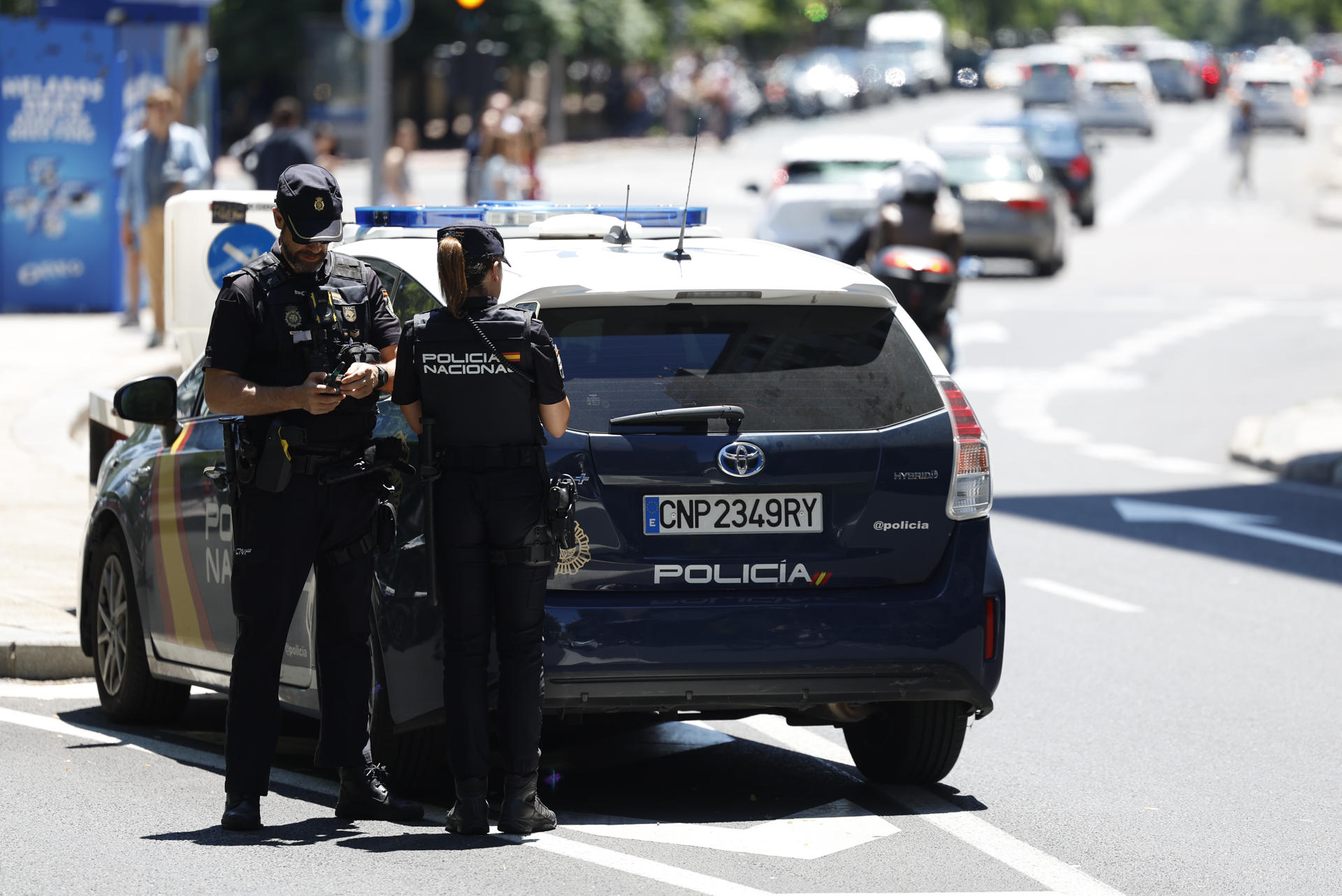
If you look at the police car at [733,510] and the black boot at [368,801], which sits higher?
the police car at [733,510]

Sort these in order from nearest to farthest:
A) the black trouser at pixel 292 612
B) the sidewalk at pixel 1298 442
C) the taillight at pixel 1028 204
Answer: the black trouser at pixel 292 612 → the sidewalk at pixel 1298 442 → the taillight at pixel 1028 204

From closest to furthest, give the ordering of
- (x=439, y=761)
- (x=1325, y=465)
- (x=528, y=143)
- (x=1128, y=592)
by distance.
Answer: (x=439, y=761)
(x=1128, y=592)
(x=1325, y=465)
(x=528, y=143)

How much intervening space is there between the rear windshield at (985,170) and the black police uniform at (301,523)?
22404 millimetres

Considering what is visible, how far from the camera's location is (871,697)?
6121mm

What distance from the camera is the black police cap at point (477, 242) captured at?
579 centimetres

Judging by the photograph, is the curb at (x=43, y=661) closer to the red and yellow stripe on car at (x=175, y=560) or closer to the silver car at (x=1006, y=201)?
the red and yellow stripe on car at (x=175, y=560)

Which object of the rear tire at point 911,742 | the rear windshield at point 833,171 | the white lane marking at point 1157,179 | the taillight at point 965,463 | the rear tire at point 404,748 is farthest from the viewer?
the white lane marking at point 1157,179

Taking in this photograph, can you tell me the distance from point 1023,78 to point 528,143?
40987 mm

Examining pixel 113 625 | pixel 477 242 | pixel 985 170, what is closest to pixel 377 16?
pixel 985 170

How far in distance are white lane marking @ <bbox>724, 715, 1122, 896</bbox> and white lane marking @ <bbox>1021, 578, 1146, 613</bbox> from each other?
3196 millimetres

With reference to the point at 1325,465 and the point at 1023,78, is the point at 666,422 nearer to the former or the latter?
the point at 1325,465

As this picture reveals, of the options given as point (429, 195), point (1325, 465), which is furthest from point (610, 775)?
point (429, 195)

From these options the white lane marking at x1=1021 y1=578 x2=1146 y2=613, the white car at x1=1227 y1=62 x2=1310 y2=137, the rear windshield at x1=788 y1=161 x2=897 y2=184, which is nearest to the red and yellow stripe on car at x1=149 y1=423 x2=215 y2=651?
the white lane marking at x1=1021 y1=578 x2=1146 y2=613

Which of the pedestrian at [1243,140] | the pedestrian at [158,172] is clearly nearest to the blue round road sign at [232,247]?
the pedestrian at [158,172]
